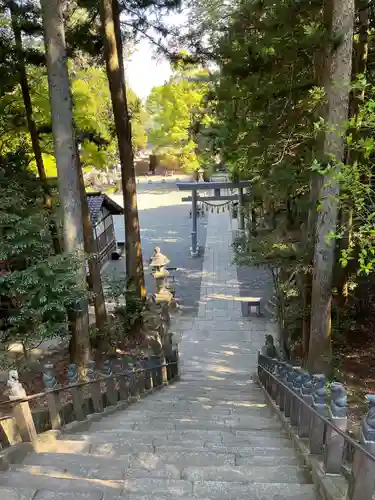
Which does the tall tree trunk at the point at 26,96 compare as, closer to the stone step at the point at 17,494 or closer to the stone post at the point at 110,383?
the stone post at the point at 110,383

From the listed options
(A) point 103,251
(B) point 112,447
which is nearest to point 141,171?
(A) point 103,251

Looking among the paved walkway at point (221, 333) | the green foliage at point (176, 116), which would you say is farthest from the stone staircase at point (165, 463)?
the green foliage at point (176, 116)

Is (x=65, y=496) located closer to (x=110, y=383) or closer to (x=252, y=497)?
(x=252, y=497)

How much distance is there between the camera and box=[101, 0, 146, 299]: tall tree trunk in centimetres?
880

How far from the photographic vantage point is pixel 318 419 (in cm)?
357

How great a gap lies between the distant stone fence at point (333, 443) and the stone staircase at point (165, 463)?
0.17m

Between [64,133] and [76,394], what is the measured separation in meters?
3.69

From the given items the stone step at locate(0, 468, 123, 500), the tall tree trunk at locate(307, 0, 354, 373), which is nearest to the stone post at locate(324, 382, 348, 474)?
the stone step at locate(0, 468, 123, 500)

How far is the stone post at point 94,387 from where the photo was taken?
5.53 meters

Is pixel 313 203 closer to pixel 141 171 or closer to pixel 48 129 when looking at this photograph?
pixel 48 129

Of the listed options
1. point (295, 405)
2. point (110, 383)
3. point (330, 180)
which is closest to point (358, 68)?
point (330, 180)

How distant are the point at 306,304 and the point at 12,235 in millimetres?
5126

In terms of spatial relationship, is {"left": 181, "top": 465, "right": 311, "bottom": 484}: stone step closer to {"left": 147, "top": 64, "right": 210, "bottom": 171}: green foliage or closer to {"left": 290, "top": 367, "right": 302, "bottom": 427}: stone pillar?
{"left": 290, "top": 367, "right": 302, "bottom": 427}: stone pillar

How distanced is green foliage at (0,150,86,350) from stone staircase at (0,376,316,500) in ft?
5.63
